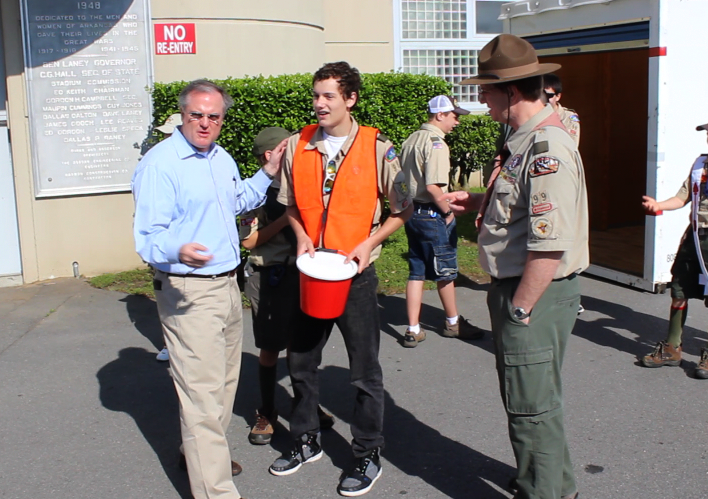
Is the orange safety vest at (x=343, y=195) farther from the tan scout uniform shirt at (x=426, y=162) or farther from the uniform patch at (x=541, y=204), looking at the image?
the tan scout uniform shirt at (x=426, y=162)

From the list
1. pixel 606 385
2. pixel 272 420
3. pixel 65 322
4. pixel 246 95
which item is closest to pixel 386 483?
pixel 272 420

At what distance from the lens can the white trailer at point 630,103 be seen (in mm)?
6770

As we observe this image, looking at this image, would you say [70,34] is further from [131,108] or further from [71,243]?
[71,243]

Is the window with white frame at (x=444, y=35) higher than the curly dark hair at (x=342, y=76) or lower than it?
higher

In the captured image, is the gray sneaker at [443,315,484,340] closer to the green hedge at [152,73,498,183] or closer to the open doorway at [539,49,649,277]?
the green hedge at [152,73,498,183]

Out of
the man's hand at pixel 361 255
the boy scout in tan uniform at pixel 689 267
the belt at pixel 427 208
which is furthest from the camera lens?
the belt at pixel 427 208

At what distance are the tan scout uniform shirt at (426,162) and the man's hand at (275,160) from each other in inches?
79.9

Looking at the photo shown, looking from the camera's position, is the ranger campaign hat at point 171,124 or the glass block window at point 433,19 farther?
the glass block window at point 433,19

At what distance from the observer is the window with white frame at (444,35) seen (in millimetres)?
11648

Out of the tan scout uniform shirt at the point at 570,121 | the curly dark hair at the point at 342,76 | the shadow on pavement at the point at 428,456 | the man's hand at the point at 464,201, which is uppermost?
the curly dark hair at the point at 342,76

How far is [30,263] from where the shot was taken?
8320mm

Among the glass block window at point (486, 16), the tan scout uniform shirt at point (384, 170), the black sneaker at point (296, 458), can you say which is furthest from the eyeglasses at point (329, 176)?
the glass block window at point (486, 16)

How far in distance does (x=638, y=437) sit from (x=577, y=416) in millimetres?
387

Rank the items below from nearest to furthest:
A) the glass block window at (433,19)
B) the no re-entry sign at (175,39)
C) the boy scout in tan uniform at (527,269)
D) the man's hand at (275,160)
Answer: the boy scout in tan uniform at (527,269)
the man's hand at (275,160)
the no re-entry sign at (175,39)
the glass block window at (433,19)
